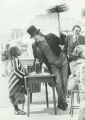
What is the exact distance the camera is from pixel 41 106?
421 cm

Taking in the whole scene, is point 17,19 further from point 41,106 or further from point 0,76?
point 41,106

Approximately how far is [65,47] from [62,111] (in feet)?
2.01

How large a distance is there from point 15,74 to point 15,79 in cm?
5

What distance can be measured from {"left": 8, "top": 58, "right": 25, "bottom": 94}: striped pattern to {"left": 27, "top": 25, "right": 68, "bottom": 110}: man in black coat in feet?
0.71

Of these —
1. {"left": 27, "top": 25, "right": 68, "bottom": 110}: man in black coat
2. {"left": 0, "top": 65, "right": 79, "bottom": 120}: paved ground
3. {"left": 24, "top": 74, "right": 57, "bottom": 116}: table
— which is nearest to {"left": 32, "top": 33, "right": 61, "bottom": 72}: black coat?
{"left": 27, "top": 25, "right": 68, "bottom": 110}: man in black coat

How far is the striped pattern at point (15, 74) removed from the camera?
4.25 m

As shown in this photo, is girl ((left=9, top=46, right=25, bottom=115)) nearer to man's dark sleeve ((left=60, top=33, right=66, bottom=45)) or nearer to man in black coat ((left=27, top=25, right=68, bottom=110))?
man in black coat ((left=27, top=25, right=68, bottom=110))

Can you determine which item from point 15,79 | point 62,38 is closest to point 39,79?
point 15,79

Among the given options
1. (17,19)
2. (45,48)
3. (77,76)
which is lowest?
(77,76)

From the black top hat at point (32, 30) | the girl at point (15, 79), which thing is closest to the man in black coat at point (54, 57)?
the black top hat at point (32, 30)

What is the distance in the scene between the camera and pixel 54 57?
168 inches

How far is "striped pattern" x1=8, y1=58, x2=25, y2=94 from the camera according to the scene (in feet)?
13.9

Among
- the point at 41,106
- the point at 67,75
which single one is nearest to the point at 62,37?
the point at 67,75

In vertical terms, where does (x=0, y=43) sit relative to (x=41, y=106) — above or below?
above
